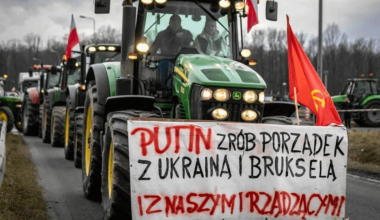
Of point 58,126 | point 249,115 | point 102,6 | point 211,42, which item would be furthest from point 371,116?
point 102,6

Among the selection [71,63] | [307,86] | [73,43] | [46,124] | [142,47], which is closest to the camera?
[307,86]

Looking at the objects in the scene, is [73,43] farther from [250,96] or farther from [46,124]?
[250,96]

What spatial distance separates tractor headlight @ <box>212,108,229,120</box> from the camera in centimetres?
681

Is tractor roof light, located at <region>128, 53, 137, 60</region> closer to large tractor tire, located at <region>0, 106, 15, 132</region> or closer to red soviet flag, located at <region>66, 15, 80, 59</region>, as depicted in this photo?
red soviet flag, located at <region>66, 15, 80, 59</region>

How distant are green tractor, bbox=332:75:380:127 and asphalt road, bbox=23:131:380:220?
18.5 m

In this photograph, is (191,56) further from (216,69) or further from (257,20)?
(257,20)

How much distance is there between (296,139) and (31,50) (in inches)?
4425

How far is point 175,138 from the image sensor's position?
18.5 ft

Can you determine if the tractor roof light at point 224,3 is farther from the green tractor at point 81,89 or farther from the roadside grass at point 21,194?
the green tractor at point 81,89

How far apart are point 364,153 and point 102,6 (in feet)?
32.1

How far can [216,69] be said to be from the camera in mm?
6941

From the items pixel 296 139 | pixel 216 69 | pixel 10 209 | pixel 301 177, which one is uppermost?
pixel 216 69

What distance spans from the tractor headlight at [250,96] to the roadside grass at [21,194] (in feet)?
9.09

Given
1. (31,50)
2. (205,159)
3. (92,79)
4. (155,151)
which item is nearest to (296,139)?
(205,159)
